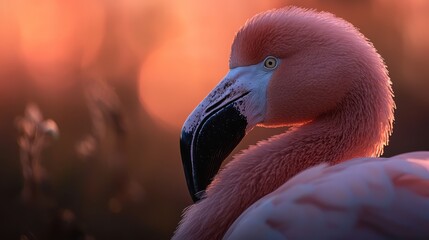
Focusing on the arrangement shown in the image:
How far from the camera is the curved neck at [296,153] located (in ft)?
9.07

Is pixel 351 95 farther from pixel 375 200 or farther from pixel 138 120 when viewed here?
pixel 138 120

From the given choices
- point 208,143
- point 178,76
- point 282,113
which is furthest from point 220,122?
point 178,76

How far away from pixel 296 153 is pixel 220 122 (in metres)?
0.29

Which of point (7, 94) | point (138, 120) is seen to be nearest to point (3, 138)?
point (7, 94)

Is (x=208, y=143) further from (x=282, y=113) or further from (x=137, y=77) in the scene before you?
(x=137, y=77)

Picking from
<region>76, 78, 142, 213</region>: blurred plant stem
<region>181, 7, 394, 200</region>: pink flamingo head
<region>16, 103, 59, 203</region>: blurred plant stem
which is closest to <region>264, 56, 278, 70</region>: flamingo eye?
<region>181, 7, 394, 200</region>: pink flamingo head

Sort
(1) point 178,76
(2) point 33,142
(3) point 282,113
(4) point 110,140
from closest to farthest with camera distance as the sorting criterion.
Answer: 1. (3) point 282,113
2. (2) point 33,142
3. (4) point 110,140
4. (1) point 178,76

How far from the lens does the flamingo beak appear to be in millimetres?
2877

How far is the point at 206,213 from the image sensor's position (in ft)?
9.04

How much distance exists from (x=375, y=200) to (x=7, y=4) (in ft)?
15.2

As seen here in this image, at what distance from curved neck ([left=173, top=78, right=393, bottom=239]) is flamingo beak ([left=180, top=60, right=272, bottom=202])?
6 centimetres

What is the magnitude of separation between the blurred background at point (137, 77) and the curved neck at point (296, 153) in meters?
1.83

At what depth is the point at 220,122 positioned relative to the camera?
9.55 ft

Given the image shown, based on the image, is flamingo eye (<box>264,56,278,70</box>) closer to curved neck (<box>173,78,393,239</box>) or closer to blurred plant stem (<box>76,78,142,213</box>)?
curved neck (<box>173,78,393,239</box>)
